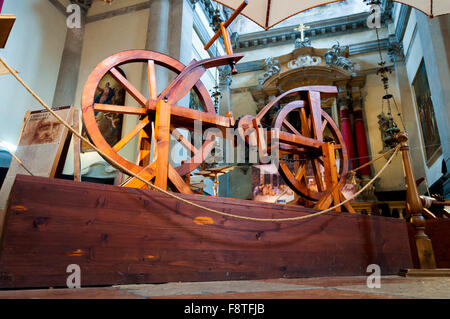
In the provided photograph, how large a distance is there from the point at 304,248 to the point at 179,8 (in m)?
8.08

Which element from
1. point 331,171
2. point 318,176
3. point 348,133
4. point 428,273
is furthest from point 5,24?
point 348,133

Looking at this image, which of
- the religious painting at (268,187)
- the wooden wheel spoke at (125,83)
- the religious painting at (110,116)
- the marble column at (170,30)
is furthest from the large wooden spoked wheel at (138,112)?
the religious painting at (268,187)

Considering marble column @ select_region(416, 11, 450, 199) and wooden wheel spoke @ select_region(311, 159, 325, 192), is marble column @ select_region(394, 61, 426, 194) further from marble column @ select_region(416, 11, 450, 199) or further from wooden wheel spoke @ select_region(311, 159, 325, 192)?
wooden wheel spoke @ select_region(311, 159, 325, 192)

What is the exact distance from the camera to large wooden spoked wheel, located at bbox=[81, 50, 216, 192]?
6.87 ft

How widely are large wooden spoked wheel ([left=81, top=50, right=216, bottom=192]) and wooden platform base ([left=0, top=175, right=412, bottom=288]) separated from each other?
16.0 inches

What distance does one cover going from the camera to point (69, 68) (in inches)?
330

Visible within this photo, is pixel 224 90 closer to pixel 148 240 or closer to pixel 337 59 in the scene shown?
pixel 337 59

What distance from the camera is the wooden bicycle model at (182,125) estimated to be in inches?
84.4

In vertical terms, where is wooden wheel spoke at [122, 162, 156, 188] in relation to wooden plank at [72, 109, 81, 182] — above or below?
below

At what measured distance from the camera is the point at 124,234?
5.36 feet

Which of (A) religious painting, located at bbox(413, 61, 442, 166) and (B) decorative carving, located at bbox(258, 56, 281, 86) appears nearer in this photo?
(A) religious painting, located at bbox(413, 61, 442, 166)

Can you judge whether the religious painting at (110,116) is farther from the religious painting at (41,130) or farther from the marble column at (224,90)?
the marble column at (224,90)

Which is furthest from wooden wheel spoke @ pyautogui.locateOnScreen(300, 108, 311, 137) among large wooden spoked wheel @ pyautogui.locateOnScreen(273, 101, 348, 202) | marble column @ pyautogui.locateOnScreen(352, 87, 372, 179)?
marble column @ pyautogui.locateOnScreen(352, 87, 372, 179)

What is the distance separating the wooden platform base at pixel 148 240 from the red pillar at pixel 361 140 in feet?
29.7
